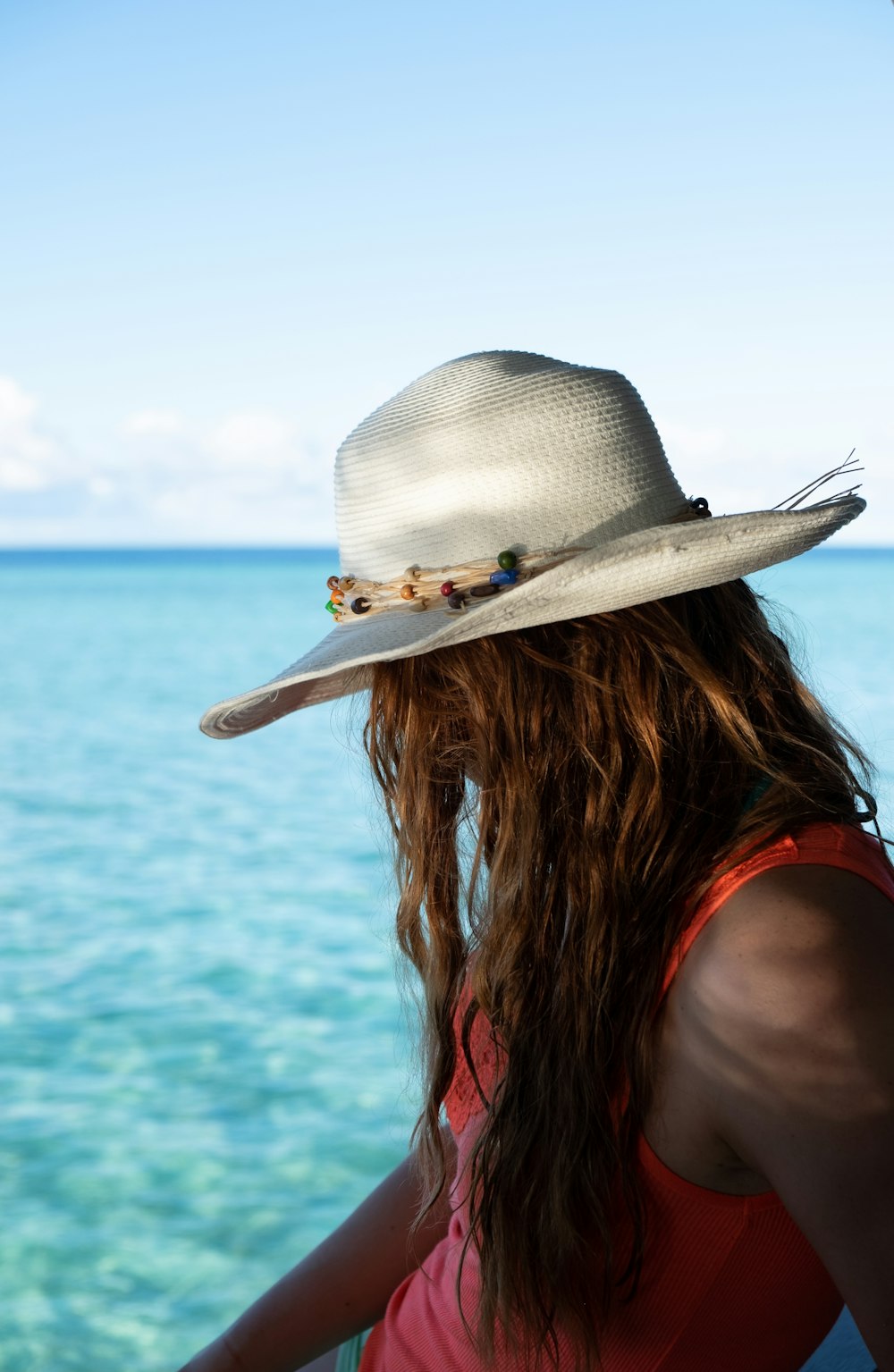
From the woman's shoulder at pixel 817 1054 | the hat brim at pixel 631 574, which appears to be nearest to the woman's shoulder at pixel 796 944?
the woman's shoulder at pixel 817 1054

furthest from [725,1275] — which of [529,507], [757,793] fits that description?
[529,507]

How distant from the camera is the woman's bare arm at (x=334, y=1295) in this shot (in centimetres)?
126

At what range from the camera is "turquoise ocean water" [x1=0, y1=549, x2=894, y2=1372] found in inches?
146

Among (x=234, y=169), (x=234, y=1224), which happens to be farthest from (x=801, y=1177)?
(x=234, y=169)

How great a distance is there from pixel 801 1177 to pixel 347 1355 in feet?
2.42

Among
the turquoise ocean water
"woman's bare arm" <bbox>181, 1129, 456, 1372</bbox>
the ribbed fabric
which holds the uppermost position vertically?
the ribbed fabric

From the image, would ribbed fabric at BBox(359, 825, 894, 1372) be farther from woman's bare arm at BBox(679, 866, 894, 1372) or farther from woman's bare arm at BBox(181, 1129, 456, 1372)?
woman's bare arm at BBox(181, 1129, 456, 1372)

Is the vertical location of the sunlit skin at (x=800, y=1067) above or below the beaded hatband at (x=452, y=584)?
below

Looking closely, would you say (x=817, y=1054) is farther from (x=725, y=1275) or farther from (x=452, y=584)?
(x=452, y=584)

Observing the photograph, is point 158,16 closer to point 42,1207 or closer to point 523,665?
point 42,1207

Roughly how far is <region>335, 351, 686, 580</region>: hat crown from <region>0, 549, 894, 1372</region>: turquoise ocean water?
1.09 feet

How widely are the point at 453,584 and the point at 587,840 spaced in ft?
0.83

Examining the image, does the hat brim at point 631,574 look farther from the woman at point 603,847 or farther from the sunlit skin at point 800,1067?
the sunlit skin at point 800,1067

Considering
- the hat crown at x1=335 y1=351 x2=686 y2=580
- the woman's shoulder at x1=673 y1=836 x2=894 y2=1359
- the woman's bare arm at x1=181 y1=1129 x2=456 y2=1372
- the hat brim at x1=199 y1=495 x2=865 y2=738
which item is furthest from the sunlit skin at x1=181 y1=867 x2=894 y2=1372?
the woman's bare arm at x1=181 y1=1129 x2=456 y2=1372
